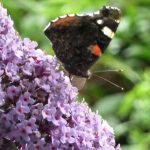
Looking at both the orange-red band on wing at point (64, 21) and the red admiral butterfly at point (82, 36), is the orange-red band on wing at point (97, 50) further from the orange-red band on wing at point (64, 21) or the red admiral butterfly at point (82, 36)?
the orange-red band on wing at point (64, 21)

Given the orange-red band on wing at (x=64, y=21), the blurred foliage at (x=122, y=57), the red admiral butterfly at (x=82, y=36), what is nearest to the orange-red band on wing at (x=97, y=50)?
the red admiral butterfly at (x=82, y=36)

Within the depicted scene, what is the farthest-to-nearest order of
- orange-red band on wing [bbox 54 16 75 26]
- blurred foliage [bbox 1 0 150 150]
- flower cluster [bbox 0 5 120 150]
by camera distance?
blurred foliage [bbox 1 0 150 150], orange-red band on wing [bbox 54 16 75 26], flower cluster [bbox 0 5 120 150]

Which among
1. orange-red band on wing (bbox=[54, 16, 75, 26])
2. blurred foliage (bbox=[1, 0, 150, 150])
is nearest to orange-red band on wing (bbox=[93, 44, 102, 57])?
orange-red band on wing (bbox=[54, 16, 75, 26])

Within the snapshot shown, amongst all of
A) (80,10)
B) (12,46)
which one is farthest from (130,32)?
(12,46)

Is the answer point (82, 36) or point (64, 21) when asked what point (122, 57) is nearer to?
point (82, 36)

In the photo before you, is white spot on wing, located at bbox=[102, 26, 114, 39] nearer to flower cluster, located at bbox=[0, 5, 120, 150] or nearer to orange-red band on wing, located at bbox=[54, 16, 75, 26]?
orange-red band on wing, located at bbox=[54, 16, 75, 26]

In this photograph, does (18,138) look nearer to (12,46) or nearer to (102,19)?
(12,46)
